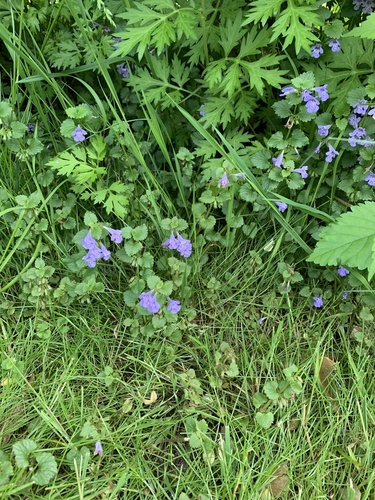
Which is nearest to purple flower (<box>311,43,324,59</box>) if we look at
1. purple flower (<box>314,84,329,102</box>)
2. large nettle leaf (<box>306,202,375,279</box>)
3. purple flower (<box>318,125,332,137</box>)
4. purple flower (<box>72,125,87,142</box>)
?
purple flower (<box>314,84,329,102</box>)

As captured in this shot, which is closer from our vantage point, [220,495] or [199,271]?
[220,495]

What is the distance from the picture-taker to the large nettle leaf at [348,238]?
1.65 metres

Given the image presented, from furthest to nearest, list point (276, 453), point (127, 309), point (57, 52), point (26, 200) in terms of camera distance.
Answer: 1. point (57, 52)
2. point (127, 309)
3. point (26, 200)
4. point (276, 453)

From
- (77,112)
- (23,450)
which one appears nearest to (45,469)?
(23,450)

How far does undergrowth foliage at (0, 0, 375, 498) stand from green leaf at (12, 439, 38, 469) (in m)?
0.11

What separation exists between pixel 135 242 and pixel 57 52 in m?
1.03

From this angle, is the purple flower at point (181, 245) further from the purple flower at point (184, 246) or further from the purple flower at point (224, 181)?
the purple flower at point (224, 181)

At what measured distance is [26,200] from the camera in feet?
6.19

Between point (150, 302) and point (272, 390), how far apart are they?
0.54m

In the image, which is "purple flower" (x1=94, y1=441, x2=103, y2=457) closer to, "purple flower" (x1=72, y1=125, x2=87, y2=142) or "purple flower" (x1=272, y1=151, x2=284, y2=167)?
"purple flower" (x1=72, y1=125, x2=87, y2=142)

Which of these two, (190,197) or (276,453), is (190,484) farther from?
(190,197)

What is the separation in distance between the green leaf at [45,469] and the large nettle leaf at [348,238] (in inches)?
42.2

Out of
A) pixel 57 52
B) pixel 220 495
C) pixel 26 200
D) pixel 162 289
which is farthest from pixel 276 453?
pixel 57 52

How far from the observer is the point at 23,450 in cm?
155
